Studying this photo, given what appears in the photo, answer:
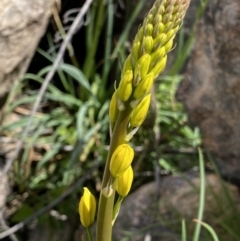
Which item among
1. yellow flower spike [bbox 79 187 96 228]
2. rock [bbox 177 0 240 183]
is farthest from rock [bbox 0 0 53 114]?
yellow flower spike [bbox 79 187 96 228]

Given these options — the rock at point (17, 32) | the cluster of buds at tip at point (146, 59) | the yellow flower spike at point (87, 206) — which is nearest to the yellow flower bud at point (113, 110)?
the cluster of buds at tip at point (146, 59)

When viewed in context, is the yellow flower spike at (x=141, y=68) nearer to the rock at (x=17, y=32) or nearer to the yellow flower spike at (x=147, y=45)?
the yellow flower spike at (x=147, y=45)

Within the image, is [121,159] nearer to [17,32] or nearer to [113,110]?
[113,110]

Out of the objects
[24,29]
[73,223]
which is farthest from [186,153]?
[24,29]

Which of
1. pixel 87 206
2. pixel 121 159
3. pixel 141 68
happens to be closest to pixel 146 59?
pixel 141 68

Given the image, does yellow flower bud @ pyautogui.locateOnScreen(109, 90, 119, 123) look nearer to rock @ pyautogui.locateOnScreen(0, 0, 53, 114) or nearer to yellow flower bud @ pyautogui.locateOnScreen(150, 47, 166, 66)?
yellow flower bud @ pyautogui.locateOnScreen(150, 47, 166, 66)

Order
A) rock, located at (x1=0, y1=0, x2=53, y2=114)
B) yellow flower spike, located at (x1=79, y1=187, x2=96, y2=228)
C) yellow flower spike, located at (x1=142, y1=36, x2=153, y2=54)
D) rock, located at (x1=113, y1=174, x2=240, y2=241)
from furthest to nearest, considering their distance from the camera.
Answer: rock, located at (x1=113, y1=174, x2=240, y2=241), rock, located at (x1=0, y1=0, x2=53, y2=114), yellow flower spike, located at (x1=79, y1=187, x2=96, y2=228), yellow flower spike, located at (x1=142, y1=36, x2=153, y2=54)

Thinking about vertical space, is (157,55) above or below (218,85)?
below
